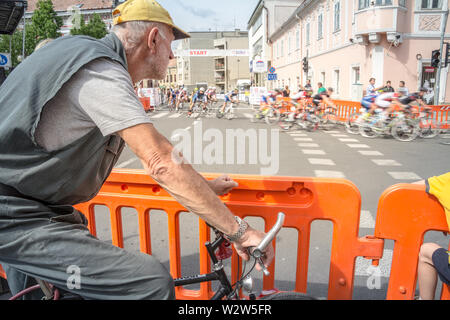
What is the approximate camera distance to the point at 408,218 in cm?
225

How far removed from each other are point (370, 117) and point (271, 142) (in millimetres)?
3811

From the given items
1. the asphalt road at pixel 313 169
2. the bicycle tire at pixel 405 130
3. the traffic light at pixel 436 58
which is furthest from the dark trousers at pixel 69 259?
the traffic light at pixel 436 58

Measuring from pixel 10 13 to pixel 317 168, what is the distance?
668 centimetres

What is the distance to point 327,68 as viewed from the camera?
92.3 ft

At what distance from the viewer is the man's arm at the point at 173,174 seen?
47.4 inches

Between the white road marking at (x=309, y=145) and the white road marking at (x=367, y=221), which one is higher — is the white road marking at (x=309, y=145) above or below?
above

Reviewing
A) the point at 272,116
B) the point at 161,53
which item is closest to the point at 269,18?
the point at 272,116

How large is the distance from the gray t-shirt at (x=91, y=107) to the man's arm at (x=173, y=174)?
1.9 inches

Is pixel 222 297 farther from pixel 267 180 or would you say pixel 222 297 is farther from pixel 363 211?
pixel 363 211

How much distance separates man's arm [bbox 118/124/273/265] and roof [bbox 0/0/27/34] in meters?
5.15

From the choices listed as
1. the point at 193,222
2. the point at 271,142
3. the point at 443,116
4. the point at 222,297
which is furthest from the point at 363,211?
the point at 443,116

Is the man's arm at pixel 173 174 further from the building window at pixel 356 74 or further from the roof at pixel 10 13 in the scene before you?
the building window at pixel 356 74

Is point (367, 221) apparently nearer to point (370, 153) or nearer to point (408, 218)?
point (408, 218)

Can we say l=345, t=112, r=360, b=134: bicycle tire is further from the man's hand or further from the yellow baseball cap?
the yellow baseball cap
